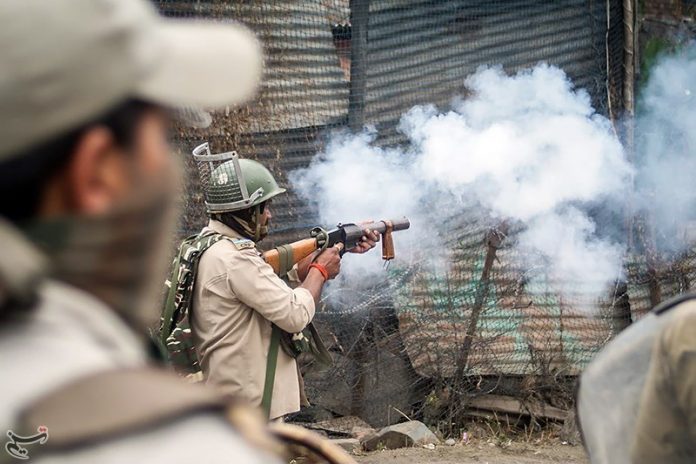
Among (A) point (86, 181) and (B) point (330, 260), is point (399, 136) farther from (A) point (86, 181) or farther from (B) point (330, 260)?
(A) point (86, 181)

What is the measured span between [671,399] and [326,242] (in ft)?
11.5

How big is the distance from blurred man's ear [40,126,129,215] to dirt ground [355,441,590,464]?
5.54 m

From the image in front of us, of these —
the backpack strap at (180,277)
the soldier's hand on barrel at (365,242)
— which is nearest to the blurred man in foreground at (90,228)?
the backpack strap at (180,277)

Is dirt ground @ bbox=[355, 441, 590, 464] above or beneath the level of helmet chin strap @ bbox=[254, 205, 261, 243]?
beneath

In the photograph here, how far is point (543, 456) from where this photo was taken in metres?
6.80

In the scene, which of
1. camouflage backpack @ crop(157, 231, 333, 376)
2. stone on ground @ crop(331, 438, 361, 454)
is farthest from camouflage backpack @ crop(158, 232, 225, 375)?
stone on ground @ crop(331, 438, 361, 454)

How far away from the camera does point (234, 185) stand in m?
4.71

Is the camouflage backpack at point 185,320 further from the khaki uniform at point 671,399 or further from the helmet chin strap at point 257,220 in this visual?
the khaki uniform at point 671,399

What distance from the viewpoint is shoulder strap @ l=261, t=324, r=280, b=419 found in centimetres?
457

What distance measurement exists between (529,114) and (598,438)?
5.48 meters

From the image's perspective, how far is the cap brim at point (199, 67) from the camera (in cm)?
103

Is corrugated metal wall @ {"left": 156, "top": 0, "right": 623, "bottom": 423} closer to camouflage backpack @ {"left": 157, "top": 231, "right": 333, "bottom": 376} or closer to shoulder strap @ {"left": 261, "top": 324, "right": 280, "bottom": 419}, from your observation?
camouflage backpack @ {"left": 157, "top": 231, "right": 333, "bottom": 376}

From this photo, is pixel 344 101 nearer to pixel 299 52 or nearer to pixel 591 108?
pixel 299 52

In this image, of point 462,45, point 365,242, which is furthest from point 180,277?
point 462,45
